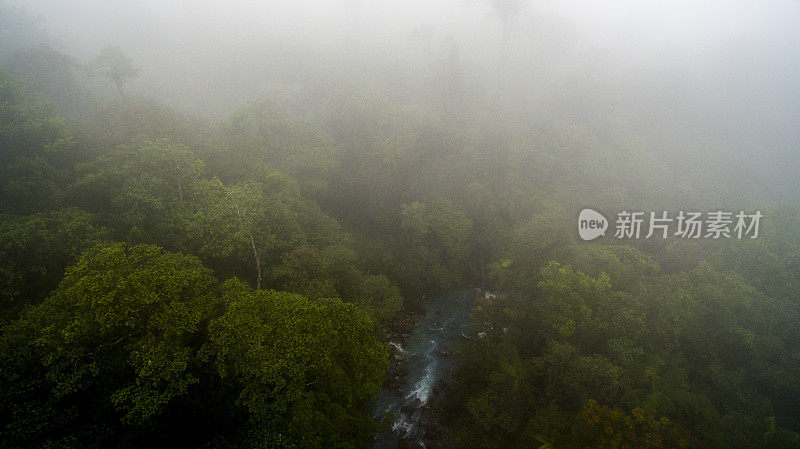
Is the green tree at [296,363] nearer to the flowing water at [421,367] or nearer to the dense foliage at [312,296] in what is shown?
the dense foliage at [312,296]

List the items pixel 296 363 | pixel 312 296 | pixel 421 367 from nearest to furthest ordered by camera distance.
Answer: pixel 296 363
pixel 312 296
pixel 421 367

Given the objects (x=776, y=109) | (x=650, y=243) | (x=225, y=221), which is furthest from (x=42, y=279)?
(x=776, y=109)

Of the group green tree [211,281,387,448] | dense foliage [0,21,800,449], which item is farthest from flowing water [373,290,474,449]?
green tree [211,281,387,448]

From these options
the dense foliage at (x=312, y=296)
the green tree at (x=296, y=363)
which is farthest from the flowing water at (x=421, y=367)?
the green tree at (x=296, y=363)

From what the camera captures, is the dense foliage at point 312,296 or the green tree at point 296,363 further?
the green tree at point 296,363

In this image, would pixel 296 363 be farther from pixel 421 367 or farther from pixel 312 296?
pixel 421 367

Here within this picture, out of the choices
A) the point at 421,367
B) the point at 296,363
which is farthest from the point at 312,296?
the point at 421,367

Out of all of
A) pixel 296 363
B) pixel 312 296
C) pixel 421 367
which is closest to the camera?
pixel 296 363

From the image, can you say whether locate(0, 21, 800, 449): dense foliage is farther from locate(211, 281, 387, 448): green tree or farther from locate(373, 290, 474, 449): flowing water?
locate(373, 290, 474, 449): flowing water
